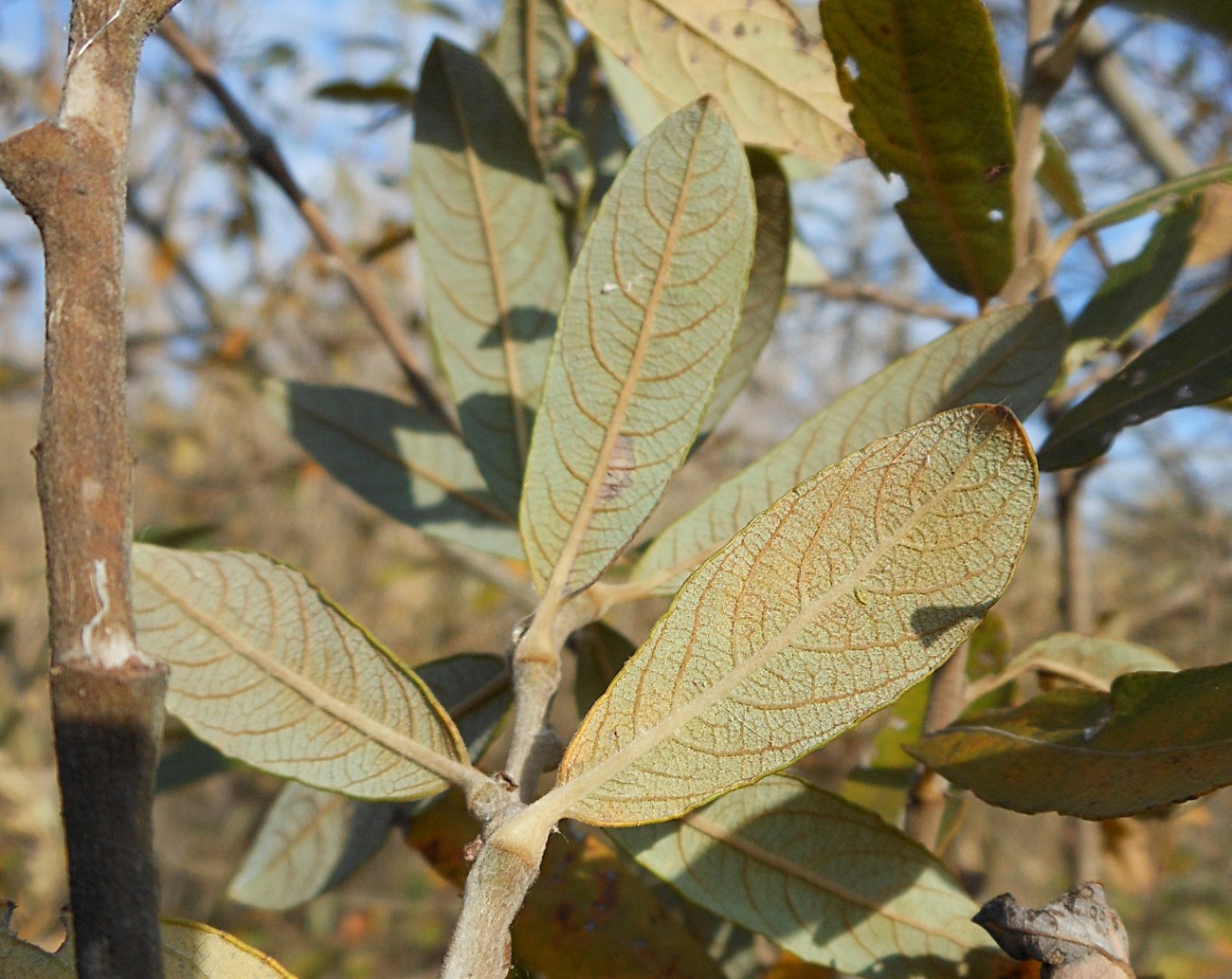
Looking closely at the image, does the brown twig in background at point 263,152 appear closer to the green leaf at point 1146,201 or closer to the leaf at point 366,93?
the leaf at point 366,93

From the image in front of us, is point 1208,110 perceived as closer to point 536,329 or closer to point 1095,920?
point 536,329

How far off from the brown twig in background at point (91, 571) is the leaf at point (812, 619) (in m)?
0.17

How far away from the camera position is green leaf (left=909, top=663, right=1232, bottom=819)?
1.39ft

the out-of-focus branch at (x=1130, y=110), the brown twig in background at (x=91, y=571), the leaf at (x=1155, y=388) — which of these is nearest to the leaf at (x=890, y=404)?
the leaf at (x=1155, y=388)

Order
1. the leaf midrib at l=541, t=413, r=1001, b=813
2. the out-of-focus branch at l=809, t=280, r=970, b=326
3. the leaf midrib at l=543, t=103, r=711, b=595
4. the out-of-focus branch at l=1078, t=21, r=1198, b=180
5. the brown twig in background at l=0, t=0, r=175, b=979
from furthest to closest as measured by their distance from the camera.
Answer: the out-of-focus branch at l=1078, t=21, r=1198, b=180
the out-of-focus branch at l=809, t=280, r=970, b=326
the leaf midrib at l=543, t=103, r=711, b=595
the leaf midrib at l=541, t=413, r=1001, b=813
the brown twig in background at l=0, t=0, r=175, b=979

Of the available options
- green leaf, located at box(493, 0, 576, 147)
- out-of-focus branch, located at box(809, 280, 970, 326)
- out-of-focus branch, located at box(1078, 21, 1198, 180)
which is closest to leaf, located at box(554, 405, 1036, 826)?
green leaf, located at box(493, 0, 576, 147)

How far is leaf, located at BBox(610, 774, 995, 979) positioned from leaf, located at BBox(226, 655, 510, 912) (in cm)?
17

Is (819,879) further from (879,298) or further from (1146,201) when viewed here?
(879,298)

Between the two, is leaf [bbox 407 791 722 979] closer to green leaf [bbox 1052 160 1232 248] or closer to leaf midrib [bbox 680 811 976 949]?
leaf midrib [bbox 680 811 976 949]

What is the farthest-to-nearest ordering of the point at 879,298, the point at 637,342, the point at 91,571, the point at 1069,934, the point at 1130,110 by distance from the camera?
the point at 1130,110, the point at 879,298, the point at 637,342, the point at 1069,934, the point at 91,571

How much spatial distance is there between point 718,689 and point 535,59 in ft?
1.95

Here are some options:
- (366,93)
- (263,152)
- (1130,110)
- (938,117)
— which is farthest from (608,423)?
(1130,110)

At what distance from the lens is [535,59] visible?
81 centimetres

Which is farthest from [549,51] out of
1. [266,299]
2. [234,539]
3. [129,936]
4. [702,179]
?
[234,539]
